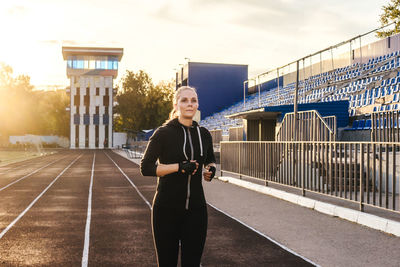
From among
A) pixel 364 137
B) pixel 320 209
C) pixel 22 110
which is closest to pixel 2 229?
pixel 320 209

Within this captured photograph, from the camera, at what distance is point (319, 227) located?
321 inches

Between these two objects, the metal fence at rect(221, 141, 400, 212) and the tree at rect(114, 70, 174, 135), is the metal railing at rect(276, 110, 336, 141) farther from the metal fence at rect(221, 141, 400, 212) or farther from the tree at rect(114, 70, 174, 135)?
the tree at rect(114, 70, 174, 135)

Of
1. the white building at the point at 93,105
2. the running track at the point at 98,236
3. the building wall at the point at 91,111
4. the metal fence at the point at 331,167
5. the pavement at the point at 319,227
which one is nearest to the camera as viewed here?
the running track at the point at 98,236

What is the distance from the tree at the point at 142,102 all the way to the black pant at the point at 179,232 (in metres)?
77.7

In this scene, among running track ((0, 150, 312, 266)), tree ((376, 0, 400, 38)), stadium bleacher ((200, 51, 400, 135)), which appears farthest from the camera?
tree ((376, 0, 400, 38))

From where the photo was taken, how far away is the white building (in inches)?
3361

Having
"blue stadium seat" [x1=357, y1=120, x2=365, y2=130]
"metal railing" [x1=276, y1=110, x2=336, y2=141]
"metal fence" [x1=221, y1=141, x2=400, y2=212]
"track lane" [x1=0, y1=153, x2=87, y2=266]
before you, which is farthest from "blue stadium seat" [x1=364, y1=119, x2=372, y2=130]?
"track lane" [x1=0, y1=153, x2=87, y2=266]

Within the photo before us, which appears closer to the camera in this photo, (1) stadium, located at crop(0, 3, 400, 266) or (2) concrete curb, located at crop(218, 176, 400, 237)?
(1) stadium, located at crop(0, 3, 400, 266)

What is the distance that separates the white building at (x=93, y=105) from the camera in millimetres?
85375

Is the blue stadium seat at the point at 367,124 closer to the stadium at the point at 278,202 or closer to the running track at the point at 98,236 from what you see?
the stadium at the point at 278,202

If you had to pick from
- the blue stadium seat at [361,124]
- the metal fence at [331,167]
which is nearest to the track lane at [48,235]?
the metal fence at [331,167]

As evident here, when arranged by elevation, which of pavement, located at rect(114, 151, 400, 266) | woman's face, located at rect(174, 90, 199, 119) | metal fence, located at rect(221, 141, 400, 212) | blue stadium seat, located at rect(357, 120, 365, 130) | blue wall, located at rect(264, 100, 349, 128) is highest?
blue wall, located at rect(264, 100, 349, 128)

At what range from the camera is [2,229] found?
26.3ft

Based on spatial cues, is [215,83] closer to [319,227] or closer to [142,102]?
[142,102]
